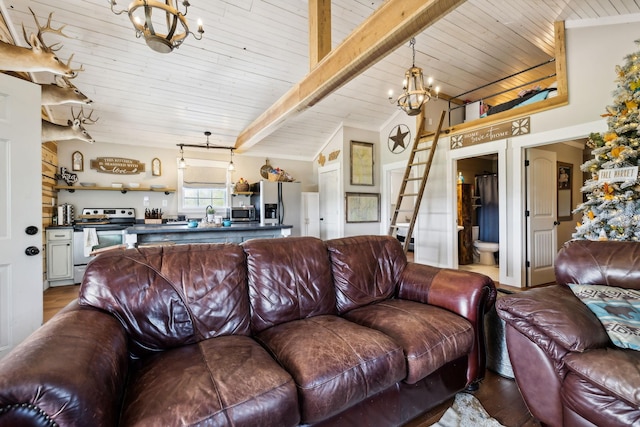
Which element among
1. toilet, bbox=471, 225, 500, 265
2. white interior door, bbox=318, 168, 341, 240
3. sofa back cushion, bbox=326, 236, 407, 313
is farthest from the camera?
white interior door, bbox=318, 168, 341, 240

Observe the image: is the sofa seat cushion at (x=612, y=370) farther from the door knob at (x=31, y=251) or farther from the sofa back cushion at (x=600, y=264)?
the door knob at (x=31, y=251)

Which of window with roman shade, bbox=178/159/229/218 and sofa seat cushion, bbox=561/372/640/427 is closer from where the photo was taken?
sofa seat cushion, bbox=561/372/640/427

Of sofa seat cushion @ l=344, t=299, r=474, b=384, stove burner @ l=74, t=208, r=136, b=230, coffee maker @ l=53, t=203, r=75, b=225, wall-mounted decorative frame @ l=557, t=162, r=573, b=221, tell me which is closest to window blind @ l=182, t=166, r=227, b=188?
stove burner @ l=74, t=208, r=136, b=230

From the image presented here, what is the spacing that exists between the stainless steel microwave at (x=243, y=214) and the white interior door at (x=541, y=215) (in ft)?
15.7

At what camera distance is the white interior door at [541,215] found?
384 cm

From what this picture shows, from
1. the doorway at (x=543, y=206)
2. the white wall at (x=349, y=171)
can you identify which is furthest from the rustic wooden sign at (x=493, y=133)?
the white wall at (x=349, y=171)

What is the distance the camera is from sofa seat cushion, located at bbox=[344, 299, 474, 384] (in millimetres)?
1362

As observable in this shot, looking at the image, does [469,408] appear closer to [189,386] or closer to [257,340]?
[257,340]

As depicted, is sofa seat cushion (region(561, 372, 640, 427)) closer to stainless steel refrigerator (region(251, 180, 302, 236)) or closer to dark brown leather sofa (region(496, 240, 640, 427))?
dark brown leather sofa (region(496, 240, 640, 427))

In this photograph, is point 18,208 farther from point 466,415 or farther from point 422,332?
point 466,415

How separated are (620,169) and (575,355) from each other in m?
2.17

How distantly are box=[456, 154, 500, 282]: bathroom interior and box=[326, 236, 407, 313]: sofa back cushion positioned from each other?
142 inches

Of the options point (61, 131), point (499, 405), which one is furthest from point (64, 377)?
point (61, 131)

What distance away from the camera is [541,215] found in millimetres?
3971
